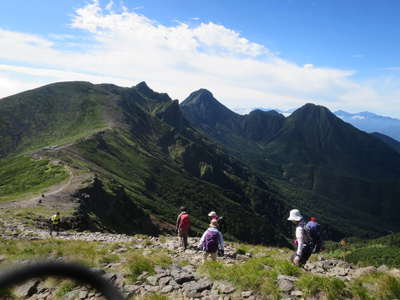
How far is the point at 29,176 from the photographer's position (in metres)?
81.6

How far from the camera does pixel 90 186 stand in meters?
59.8

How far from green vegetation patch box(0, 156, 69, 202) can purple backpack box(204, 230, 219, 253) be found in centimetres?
5772

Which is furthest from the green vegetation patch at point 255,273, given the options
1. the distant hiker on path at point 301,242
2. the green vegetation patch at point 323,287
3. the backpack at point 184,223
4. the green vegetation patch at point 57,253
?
the backpack at point 184,223

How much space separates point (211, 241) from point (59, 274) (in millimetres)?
13374

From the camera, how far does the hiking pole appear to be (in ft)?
9.22

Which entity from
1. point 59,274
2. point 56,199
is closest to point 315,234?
point 59,274

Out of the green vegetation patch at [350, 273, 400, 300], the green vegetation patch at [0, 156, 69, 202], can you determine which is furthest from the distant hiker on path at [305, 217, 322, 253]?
the green vegetation patch at [0, 156, 69, 202]

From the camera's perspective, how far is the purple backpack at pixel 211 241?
1583 centimetres

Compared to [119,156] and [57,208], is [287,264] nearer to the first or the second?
[57,208]

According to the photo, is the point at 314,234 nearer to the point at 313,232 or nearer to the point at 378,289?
the point at 313,232

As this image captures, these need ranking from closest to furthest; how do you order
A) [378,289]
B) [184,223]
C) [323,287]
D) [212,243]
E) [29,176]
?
[323,287]
[378,289]
[212,243]
[184,223]
[29,176]

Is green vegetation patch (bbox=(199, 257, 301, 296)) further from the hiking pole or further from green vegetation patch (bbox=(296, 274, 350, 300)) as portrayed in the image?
the hiking pole

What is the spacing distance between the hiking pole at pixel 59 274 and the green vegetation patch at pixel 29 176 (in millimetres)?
68172

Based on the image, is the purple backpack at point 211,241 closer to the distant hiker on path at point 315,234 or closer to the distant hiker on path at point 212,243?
the distant hiker on path at point 212,243
